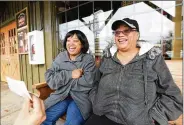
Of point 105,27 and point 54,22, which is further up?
point 54,22

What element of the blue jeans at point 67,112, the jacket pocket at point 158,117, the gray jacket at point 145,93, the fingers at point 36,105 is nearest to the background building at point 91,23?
the gray jacket at point 145,93

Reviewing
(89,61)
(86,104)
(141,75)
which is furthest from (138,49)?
(86,104)

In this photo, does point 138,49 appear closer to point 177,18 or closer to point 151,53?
point 151,53

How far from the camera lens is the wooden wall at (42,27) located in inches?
132

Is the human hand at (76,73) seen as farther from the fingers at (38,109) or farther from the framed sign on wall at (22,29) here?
the framed sign on wall at (22,29)

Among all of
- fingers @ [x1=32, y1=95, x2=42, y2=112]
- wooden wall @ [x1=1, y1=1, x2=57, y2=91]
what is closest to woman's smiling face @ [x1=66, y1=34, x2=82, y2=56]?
fingers @ [x1=32, y1=95, x2=42, y2=112]

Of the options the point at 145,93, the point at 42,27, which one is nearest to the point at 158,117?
the point at 145,93

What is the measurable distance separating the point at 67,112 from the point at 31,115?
895 millimetres

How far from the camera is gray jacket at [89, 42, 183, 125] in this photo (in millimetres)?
1243

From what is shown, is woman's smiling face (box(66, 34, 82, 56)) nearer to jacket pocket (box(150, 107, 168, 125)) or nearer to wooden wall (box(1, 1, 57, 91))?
jacket pocket (box(150, 107, 168, 125))

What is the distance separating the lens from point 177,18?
191cm

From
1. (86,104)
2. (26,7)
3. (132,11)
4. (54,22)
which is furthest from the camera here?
(26,7)

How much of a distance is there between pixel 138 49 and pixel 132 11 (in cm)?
107

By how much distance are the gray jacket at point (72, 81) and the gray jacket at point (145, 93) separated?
1.20 feet
